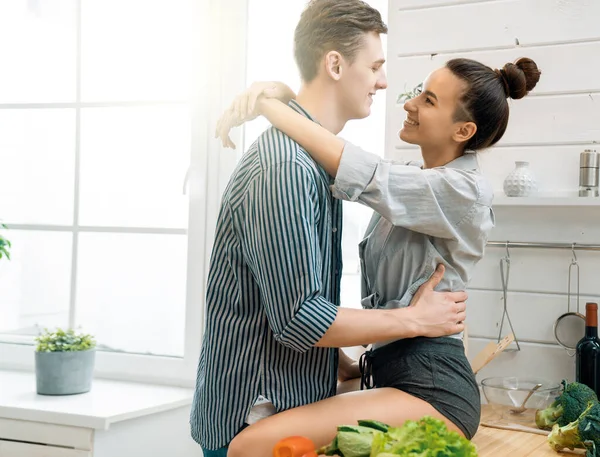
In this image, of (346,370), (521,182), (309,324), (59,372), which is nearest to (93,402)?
(59,372)

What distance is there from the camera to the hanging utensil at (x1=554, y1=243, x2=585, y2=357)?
2318 mm

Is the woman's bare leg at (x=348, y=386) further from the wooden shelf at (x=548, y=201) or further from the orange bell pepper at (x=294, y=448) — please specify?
the wooden shelf at (x=548, y=201)

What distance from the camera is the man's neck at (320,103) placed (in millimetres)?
1608

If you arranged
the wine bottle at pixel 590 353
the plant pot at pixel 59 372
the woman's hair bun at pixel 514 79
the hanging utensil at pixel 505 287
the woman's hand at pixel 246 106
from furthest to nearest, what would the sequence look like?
the plant pot at pixel 59 372 < the hanging utensil at pixel 505 287 < the wine bottle at pixel 590 353 < the woman's hair bun at pixel 514 79 < the woman's hand at pixel 246 106

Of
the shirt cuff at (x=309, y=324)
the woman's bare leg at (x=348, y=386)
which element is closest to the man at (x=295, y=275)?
the shirt cuff at (x=309, y=324)

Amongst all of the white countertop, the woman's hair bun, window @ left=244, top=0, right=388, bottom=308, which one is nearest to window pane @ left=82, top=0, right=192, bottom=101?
window @ left=244, top=0, right=388, bottom=308

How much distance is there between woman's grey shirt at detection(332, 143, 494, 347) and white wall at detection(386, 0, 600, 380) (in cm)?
78

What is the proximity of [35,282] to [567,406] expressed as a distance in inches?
84.1

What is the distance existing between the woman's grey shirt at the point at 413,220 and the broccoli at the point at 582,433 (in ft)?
1.44

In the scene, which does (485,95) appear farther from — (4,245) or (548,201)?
(4,245)

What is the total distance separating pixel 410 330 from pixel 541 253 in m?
1.07

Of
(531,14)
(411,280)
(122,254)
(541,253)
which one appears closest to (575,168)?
(541,253)

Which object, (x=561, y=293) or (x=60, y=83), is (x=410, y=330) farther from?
(x=60, y=83)

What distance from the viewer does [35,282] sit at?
3104mm
